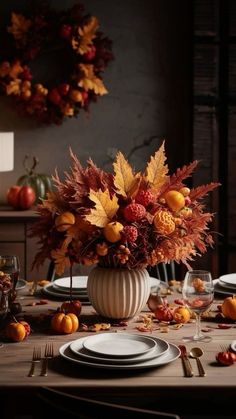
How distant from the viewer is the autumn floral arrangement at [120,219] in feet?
6.62

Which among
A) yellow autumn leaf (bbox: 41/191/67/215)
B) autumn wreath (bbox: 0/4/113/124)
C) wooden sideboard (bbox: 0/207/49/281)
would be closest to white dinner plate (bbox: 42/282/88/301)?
yellow autumn leaf (bbox: 41/191/67/215)

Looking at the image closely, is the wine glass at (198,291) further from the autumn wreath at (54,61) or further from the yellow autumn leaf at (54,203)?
the autumn wreath at (54,61)

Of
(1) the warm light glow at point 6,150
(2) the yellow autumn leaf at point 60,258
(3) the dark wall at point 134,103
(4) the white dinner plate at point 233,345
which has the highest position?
(3) the dark wall at point 134,103

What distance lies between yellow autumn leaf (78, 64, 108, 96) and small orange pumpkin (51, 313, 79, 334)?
8.09 feet

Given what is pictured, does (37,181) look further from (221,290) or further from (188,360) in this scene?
(188,360)

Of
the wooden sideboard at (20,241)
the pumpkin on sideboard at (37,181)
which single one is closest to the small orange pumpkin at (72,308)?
the wooden sideboard at (20,241)

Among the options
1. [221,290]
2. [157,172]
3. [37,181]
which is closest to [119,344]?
[157,172]

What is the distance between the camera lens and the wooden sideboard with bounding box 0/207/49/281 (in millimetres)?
4023

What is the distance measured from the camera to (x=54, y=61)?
4.40m

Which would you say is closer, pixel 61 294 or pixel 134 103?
pixel 61 294

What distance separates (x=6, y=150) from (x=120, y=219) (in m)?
2.02

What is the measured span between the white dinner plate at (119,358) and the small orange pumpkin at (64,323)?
15 centimetres

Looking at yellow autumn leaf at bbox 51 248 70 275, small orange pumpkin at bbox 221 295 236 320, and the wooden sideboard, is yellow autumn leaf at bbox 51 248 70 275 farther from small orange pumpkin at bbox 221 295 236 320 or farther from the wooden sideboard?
the wooden sideboard

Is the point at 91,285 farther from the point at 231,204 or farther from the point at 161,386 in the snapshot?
the point at 231,204
